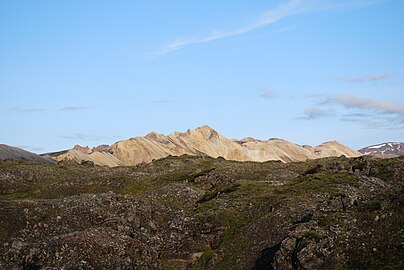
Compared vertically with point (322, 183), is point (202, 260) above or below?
below

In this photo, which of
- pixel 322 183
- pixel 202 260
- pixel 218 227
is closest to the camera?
pixel 202 260

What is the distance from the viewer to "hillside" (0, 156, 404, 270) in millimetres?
39312

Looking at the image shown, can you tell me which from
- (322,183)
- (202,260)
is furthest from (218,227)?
(322,183)

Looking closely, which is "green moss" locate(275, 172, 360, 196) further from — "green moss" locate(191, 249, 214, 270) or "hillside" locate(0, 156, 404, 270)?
"green moss" locate(191, 249, 214, 270)

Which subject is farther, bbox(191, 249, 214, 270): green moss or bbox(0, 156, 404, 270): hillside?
bbox(191, 249, 214, 270): green moss

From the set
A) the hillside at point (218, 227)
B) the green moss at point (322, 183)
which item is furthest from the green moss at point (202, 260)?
the green moss at point (322, 183)

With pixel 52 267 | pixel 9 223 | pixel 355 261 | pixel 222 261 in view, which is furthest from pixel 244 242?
pixel 9 223

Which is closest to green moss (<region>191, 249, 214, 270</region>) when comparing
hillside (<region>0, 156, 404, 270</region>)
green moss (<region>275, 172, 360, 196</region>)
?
hillside (<region>0, 156, 404, 270</region>)

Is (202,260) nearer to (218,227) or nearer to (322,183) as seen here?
(218,227)

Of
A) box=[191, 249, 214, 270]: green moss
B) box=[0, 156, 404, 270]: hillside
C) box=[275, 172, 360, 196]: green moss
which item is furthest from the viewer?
box=[275, 172, 360, 196]: green moss

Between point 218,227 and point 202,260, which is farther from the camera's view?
point 218,227

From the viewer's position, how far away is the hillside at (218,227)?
39.3 meters

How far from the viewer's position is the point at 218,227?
5412cm

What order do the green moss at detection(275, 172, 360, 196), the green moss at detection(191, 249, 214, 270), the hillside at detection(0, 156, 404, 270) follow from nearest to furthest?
the hillside at detection(0, 156, 404, 270), the green moss at detection(191, 249, 214, 270), the green moss at detection(275, 172, 360, 196)
